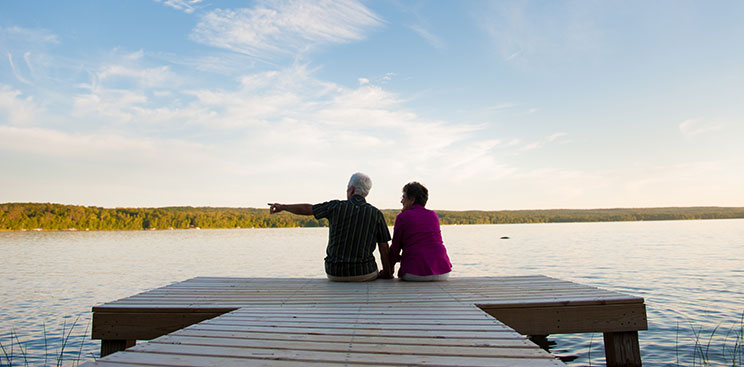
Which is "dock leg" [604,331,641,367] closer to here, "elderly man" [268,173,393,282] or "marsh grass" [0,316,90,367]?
"elderly man" [268,173,393,282]

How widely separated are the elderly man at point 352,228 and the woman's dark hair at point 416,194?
0.61 meters

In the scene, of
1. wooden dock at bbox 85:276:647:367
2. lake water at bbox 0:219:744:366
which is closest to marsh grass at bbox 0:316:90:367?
lake water at bbox 0:219:744:366

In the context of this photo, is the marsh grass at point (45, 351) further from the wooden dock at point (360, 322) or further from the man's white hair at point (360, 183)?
the man's white hair at point (360, 183)

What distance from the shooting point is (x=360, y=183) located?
20.5ft

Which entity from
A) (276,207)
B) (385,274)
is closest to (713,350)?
(385,274)

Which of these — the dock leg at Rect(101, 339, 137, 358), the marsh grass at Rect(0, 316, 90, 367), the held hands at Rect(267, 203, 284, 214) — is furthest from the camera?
the marsh grass at Rect(0, 316, 90, 367)

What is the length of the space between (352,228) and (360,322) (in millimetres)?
2233

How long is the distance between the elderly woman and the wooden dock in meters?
0.24

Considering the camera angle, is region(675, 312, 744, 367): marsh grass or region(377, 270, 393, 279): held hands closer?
region(377, 270, 393, 279): held hands

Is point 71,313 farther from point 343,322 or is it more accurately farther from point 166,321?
point 343,322

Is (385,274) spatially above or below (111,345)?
above

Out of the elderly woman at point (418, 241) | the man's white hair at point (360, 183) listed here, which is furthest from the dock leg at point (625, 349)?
the man's white hair at point (360, 183)

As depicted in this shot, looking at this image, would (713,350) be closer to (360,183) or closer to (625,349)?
(625,349)

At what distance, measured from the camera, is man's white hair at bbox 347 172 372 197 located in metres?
6.24
